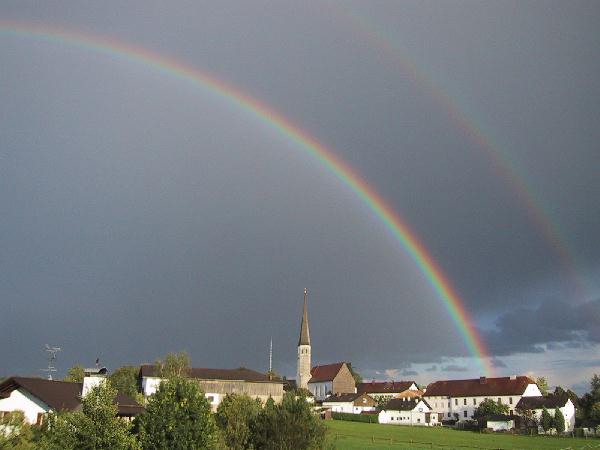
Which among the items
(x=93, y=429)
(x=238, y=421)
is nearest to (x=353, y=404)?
(x=238, y=421)

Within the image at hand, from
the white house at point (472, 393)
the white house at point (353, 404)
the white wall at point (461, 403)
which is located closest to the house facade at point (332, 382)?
the white house at point (353, 404)

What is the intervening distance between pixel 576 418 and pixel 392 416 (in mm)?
34367

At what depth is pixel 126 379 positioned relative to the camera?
104 m

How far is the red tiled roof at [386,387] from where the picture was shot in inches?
6088

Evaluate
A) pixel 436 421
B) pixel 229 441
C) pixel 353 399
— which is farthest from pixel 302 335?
pixel 229 441

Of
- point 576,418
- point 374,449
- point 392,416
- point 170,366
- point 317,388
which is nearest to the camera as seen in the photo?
point 374,449

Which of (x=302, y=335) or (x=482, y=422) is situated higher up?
(x=302, y=335)

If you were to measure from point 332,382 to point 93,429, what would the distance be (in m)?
148

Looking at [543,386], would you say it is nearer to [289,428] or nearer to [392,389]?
[392,389]

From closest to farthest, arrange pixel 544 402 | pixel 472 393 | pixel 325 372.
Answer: pixel 544 402, pixel 472 393, pixel 325 372

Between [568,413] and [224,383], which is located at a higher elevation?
[224,383]

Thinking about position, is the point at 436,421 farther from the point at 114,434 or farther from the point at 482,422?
the point at 114,434

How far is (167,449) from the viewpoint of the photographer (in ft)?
73.8

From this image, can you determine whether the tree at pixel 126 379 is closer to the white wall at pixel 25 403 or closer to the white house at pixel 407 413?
the white house at pixel 407 413
